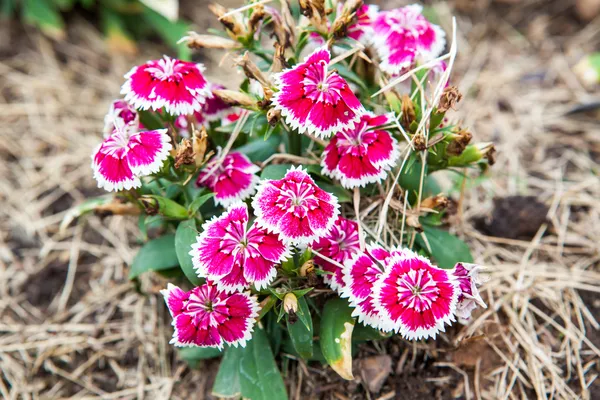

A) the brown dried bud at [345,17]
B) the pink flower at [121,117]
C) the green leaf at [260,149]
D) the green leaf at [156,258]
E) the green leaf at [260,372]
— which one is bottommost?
the green leaf at [260,372]

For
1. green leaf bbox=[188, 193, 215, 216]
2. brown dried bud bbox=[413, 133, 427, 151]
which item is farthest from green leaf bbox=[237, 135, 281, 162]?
brown dried bud bbox=[413, 133, 427, 151]

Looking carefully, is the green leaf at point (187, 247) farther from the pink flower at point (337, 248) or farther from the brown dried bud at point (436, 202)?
the brown dried bud at point (436, 202)

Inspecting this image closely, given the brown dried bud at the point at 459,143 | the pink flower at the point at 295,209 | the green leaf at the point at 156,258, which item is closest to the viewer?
the pink flower at the point at 295,209

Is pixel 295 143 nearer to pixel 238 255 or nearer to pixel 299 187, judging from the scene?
pixel 299 187

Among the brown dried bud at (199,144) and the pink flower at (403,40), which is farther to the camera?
→ the pink flower at (403,40)

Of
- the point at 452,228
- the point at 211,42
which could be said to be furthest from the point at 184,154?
the point at 452,228

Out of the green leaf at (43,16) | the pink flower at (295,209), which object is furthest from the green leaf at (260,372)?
the green leaf at (43,16)

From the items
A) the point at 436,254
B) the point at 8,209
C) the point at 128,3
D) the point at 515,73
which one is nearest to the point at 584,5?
the point at 515,73

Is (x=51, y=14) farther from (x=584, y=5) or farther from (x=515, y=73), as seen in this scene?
(x=584, y=5)
